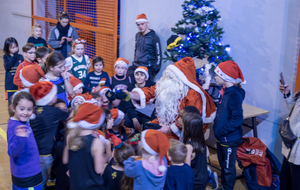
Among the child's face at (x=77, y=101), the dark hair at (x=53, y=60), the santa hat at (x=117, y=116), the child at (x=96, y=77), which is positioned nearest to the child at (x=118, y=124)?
the santa hat at (x=117, y=116)

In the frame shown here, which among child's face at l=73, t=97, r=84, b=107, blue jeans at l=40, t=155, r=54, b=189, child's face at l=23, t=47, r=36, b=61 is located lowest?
blue jeans at l=40, t=155, r=54, b=189

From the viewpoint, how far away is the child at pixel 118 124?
3.65m

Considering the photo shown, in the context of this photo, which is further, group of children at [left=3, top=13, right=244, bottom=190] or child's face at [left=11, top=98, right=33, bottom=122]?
child's face at [left=11, top=98, right=33, bottom=122]

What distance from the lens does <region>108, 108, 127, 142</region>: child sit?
3.65 meters

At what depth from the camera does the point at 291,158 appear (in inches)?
106

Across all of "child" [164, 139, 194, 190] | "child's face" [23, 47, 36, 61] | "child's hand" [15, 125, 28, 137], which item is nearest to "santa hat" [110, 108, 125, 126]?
"child's hand" [15, 125, 28, 137]

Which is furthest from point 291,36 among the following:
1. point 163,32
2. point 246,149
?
point 163,32

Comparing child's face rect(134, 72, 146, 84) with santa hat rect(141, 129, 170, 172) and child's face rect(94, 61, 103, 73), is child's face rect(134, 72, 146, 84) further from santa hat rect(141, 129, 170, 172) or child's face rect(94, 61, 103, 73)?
santa hat rect(141, 129, 170, 172)

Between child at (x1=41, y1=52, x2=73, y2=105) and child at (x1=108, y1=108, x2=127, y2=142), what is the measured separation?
0.68 m

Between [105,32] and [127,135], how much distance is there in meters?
3.69

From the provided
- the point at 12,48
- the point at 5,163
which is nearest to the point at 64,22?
the point at 12,48

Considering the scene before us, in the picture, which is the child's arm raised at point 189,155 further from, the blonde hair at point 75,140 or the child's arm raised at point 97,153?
the blonde hair at point 75,140

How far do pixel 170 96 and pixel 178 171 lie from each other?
3.06 ft

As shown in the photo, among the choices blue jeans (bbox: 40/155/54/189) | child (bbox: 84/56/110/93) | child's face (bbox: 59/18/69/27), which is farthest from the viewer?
child's face (bbox: 59/18/69/27)
